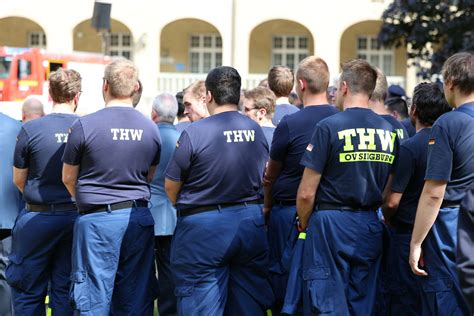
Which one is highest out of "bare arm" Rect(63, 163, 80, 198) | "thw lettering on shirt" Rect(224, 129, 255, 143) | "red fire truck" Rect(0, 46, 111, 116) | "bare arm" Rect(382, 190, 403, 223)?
"red fire truck" Rect(0, 46, 111, 116)

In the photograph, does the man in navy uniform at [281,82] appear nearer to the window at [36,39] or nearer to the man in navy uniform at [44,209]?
the man in navy uniform at [44,209]

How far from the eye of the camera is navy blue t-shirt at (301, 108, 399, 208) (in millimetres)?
5305

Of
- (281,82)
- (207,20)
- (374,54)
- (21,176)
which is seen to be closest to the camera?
(21,176)

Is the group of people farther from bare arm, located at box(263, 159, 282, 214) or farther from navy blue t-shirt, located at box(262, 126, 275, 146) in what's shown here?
navy blue t-shirt, located at box(262, 126, 275, 146)

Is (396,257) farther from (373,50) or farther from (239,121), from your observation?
(373,50)

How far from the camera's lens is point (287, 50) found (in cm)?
3194

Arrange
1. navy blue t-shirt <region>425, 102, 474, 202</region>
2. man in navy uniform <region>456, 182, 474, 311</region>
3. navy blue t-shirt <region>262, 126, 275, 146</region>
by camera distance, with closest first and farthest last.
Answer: man in navy uniform <region>456, 182, 474, 311</region> → navy blue t-shirt <region>425, 102, 474, 202</region> → navy blue t-shirt <region>262, 126, 275, 146</region>

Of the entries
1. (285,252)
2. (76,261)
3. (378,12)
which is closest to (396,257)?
(285,252)

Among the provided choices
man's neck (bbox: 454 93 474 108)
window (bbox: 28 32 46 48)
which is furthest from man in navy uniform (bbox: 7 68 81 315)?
window (bbox: 28 32 46 48)

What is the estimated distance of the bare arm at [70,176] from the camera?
586 cm

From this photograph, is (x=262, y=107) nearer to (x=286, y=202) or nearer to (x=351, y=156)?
(x=286, y=202)

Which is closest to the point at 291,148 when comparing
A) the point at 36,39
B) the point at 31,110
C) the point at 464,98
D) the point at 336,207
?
the point at 336,207

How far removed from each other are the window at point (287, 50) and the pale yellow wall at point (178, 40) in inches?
90.6

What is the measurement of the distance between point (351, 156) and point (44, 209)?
7.73ft
